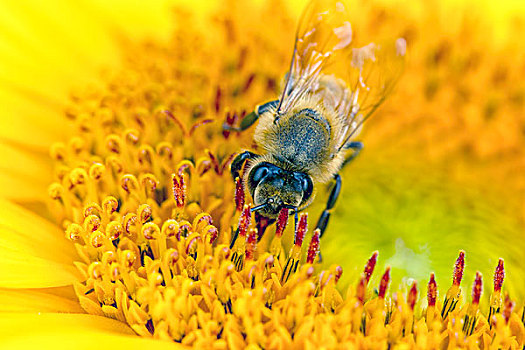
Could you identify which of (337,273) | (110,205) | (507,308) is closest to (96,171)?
(110,205)

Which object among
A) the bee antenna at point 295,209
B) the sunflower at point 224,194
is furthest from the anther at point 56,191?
the bee antenna at point 295,209

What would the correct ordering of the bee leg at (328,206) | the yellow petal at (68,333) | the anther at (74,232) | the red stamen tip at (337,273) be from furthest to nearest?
the bee leg at (328,206) → the anther at (74,232) → the red stamen tip at (337,273) → the yellow petal at (68,333)

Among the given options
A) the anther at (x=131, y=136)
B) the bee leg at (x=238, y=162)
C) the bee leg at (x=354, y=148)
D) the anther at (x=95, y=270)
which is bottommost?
the anther at (x=95, y=270)

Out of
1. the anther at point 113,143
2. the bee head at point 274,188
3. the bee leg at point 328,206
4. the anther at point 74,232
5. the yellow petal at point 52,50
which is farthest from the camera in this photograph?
the yellow petal at point 52,50

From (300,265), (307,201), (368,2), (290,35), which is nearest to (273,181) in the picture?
(307,201)

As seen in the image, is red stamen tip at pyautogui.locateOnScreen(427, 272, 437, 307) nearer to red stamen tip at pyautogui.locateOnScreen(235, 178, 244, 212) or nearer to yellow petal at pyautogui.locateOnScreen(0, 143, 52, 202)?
red stamen tip at pyautogui.locateOnScreen(235, 178, 244, 212)

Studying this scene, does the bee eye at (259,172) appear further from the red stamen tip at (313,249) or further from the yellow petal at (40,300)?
the yellow petal at (40,300)

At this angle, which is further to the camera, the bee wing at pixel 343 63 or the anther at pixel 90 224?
the bee wing at pixel 343 63
